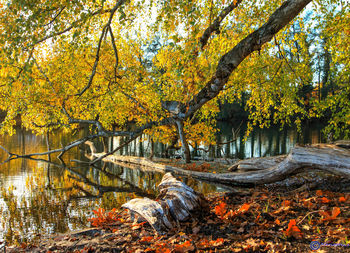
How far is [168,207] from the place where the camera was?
4.77 metres

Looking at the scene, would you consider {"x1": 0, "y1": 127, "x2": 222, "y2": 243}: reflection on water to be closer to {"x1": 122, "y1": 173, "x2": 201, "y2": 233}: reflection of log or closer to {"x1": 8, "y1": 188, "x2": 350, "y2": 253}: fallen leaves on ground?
{"x1": 8, "y1": 188, "x2": 350, "y2": 253}: fallen leaves on ground

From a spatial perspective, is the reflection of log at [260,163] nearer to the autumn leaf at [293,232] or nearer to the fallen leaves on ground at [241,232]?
the fallen leaves on ground at [241,232]

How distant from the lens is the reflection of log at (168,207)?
178 inches

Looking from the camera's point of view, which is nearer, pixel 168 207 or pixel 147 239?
pixel 147 239

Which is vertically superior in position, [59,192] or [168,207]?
[168,207]

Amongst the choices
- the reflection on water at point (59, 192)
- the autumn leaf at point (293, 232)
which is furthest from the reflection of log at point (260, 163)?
the autumn leaf at point (293, 232)

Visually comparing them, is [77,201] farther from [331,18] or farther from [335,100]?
[331,18]

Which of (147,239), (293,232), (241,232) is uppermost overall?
(293,232)

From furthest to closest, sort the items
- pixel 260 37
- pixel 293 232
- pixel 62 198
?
pixel 62 198
pixel 260 37
pixel 293 232

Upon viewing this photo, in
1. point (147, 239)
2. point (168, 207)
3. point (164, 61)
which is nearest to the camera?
point (147, 239)

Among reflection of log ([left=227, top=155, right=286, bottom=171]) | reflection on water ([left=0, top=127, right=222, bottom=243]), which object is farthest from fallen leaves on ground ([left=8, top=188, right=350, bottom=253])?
reflection of log ([left=227, top=155, right=286, bottom=171])

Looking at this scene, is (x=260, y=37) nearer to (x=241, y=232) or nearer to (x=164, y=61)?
(x=241, y=232)

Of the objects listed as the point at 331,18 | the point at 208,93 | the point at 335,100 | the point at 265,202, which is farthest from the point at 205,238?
the point at 331,18

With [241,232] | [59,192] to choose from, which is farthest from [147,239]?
[59,192]
